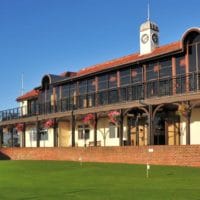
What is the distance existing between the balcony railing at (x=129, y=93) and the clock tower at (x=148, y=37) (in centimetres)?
398

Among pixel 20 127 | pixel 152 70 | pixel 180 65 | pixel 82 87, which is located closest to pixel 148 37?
pixel 152 70

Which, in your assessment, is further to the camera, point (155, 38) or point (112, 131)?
point (112, 131)

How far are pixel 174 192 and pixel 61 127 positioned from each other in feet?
94.5

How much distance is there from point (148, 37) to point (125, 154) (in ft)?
34.5

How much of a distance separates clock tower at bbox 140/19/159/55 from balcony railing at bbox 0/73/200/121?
3.98m

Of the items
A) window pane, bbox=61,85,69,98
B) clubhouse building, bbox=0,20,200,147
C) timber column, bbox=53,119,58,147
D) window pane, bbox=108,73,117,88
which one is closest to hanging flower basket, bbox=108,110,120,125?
clubhouse building, bbox=0,20,200,147

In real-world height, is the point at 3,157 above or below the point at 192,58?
below

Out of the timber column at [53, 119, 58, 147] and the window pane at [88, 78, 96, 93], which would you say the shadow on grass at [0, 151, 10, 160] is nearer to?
the timber column at [53, 119, 58, 147]

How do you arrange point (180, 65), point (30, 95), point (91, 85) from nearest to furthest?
point (180, 65) → point (91, 85) → point (30, 95)

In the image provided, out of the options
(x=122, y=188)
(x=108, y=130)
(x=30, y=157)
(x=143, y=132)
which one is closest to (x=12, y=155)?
(x=30, y=157)

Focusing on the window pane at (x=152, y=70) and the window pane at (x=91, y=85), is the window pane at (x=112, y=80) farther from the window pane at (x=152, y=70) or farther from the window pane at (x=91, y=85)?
the window pane at (x=152, y=70)

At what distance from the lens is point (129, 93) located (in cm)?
3206

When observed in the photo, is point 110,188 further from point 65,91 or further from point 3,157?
point 3,157

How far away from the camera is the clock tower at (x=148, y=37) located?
1382 inches
